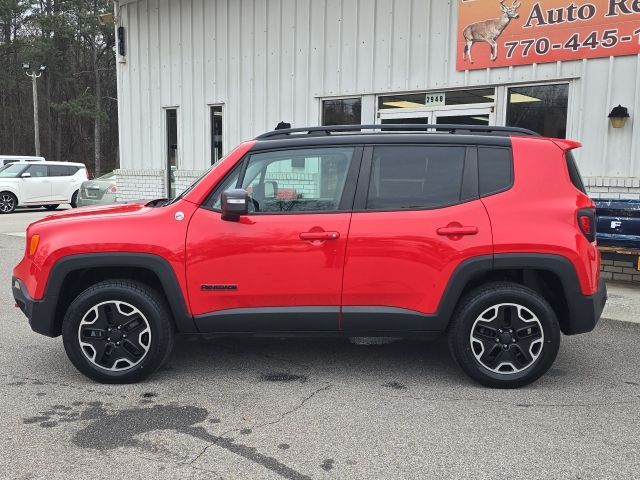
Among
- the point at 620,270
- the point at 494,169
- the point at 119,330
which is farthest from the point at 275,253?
the point at 620,270

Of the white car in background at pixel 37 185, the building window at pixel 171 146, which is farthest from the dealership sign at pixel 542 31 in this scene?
the white car in background at pixel 37 185

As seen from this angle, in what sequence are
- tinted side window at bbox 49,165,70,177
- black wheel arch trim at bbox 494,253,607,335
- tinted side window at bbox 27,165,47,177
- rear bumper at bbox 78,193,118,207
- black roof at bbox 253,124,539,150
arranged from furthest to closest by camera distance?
tinted side window at bbox 49,165,70,177 → tinted side window at bbox 27,165,47,177 → rear bumper at bbox 78,193,118,207 → black roof at bbox 253,124,539,150 → black wheel arch trim at bbox 494,253,607,335

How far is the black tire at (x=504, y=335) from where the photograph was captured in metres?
3.91

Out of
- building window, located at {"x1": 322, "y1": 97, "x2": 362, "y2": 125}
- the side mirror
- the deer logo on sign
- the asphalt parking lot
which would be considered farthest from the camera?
building window, located at {"x1": 322, "y1": 97, "x2": 362, "y2": 125}

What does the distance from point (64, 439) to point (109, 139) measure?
2051 inches

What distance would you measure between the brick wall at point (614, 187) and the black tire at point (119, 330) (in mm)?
6220

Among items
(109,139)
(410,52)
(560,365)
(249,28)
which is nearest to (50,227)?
(560,365)

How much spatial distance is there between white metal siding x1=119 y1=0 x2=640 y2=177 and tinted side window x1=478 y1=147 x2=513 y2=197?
459cm

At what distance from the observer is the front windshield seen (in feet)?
58.9

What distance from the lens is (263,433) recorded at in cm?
332

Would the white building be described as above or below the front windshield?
above

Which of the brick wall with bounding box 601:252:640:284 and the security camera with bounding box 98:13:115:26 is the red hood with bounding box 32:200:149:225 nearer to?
the brick wall with bounding box 601:252:640:284

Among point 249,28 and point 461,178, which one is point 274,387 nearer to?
point 461,178

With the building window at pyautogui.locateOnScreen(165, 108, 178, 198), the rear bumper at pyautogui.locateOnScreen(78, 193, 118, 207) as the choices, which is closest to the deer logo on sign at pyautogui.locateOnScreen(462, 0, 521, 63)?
the building window at pyautogui.locateOnScreen(165, 108, 178, 198)
